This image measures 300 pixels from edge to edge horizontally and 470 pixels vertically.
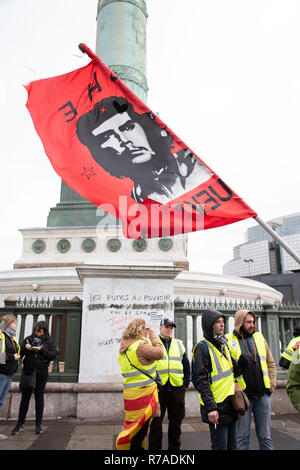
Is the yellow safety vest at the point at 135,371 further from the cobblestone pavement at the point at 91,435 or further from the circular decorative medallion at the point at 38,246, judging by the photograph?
the circular decorative medallion at the point at 38,246

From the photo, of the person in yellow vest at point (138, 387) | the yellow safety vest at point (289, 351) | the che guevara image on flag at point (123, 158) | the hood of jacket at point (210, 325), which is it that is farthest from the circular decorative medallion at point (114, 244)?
the hood of jacket at point (210, 325)

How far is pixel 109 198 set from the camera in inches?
202

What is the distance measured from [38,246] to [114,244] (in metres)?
4.61

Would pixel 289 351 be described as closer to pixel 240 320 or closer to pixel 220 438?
pixel 240 320

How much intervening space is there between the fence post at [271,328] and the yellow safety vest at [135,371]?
4.53 metres

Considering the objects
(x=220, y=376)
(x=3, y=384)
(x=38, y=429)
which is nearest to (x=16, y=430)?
(x=38, y=429)

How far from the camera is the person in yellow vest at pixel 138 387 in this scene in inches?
163

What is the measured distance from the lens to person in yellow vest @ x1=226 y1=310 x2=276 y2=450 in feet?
13.6

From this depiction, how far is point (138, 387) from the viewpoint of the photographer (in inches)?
168

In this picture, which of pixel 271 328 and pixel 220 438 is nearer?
pixel 220 438

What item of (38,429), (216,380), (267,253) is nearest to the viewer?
(216,380)

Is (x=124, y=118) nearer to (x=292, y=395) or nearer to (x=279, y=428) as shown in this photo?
(x=292, y=395)
